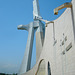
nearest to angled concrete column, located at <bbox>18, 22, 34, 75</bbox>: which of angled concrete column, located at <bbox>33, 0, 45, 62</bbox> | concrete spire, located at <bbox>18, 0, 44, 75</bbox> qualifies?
concrete spire, located at <bbox>18, 0, 44, 75</bbox>

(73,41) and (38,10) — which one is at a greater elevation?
(38,10)

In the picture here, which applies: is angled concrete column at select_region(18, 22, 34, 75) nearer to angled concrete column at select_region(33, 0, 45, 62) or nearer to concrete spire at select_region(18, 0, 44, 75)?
concrete spire at select_region(18, 0, 44, 75)

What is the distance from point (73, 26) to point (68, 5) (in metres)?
1.48

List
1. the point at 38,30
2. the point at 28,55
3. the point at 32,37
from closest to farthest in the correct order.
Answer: the point at 28,55
the point at 32,37
the point at 38,30

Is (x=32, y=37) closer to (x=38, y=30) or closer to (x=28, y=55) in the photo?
(x=38, y=30)

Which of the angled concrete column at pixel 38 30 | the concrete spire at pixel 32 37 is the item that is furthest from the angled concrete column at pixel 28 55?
the angled concrete column at pixel 38 30

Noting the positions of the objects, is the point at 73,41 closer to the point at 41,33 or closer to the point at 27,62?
the point at 27,62

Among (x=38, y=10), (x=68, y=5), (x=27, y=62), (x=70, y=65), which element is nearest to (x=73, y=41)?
(x=70, y=65)

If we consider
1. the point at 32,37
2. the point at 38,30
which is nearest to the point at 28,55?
the point at 32,37

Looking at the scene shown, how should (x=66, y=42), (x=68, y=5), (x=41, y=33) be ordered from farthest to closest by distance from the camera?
(x=41, y=33)
(x=66, y=42)
(x=68, y=5)

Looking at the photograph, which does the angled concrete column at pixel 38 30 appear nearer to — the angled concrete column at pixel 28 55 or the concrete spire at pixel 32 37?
the concrete spire at pixel 32 37

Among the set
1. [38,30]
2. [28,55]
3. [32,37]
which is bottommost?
[28,55]

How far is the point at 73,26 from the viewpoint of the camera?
282 inches

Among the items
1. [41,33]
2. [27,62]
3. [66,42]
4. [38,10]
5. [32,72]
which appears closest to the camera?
[66,42]
